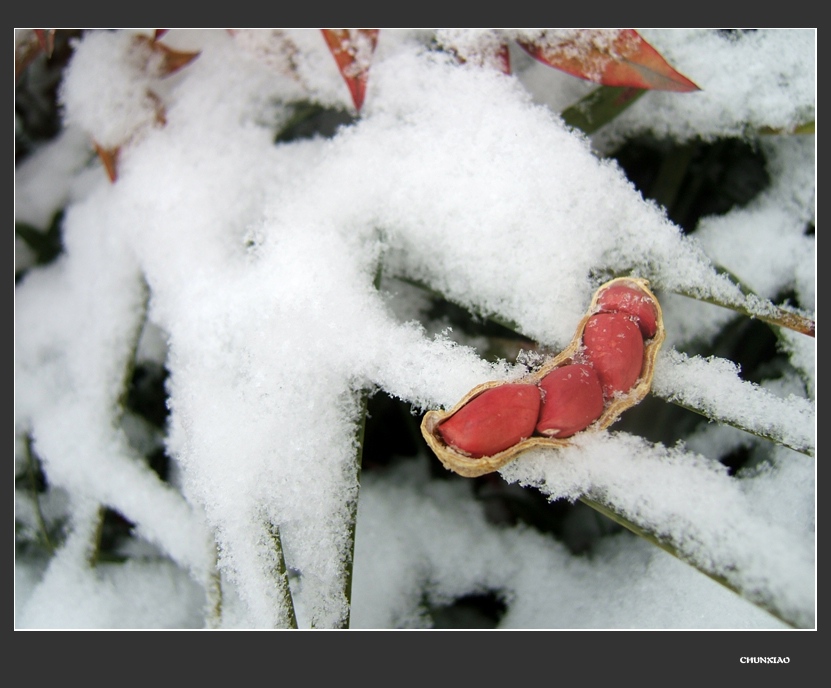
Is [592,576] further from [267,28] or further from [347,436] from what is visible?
[267,28]

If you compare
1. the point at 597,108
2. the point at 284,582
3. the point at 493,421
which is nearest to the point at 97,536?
the point at 284,582

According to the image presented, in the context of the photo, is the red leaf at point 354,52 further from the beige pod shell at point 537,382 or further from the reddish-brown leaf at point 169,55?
the beige pod shell at point 537,382

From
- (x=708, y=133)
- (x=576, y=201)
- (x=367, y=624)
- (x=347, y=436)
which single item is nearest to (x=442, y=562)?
(x=367, y=624)

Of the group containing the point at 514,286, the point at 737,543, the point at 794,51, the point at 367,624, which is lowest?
the point at 367,624

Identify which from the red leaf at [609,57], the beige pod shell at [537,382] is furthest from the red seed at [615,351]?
the red leaf at [609,57]

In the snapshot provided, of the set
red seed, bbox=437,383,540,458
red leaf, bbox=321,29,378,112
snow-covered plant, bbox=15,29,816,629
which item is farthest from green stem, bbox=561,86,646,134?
red seed, bbox=437,383,540,458

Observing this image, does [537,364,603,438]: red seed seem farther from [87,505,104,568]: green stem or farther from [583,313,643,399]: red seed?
[87,505,104,568]: green stem
